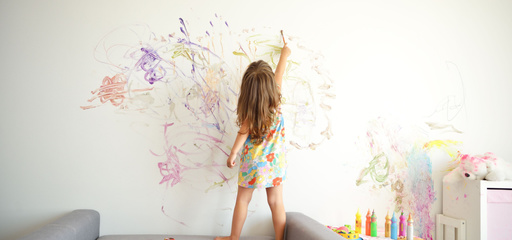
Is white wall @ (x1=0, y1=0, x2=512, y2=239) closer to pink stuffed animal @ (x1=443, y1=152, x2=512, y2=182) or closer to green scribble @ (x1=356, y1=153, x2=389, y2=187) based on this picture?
green scribble @ (x1=356, y1=153, x2=389, y2=187)

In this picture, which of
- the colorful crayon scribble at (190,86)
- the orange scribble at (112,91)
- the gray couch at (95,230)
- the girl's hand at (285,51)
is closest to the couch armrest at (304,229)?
the gray couch at (95,230)

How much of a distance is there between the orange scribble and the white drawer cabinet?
2.36 metres

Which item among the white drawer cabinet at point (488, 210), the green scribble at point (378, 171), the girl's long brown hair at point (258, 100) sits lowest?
the white drawer cabinet at point (488, 210)

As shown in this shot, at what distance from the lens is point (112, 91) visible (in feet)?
8.54

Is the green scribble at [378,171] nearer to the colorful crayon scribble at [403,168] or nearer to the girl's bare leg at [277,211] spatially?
the colorful crayon scribble at [403,168]

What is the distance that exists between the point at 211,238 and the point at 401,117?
61.9 inches

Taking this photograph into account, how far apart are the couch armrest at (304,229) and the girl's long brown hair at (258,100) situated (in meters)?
0.53

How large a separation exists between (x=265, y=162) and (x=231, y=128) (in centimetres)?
42

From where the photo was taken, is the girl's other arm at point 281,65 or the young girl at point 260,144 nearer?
the young girl at point 260,144

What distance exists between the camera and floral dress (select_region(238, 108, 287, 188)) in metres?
2.38

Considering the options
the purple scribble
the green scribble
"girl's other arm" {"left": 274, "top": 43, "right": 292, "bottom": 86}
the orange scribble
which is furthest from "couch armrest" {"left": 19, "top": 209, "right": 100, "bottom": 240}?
the green scribble

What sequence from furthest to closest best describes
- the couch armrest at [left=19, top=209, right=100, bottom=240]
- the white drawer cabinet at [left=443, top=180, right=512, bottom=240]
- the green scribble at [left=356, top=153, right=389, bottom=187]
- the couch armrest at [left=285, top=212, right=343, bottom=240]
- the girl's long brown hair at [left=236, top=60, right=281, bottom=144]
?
1. the green scribble at [left=356, top=153, right=389, bottom=187]
2. the white drawer cabinet at [left=443, top=180, right=512, bottom=240]
3. the girl's long brown hair at [left=236, top=60, right=281, bottom=144]
4. the couch armrest at [left=285, top=212, right=343, bottom=240]
5. the couch armrest at [left=19, top=209, right=100, bottom=240]

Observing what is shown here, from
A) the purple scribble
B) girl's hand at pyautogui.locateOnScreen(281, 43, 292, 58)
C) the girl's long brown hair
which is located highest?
girl's hand at pyautogui.locateOnScreen(281, 43, 292, 58)

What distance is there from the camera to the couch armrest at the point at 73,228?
188cm
